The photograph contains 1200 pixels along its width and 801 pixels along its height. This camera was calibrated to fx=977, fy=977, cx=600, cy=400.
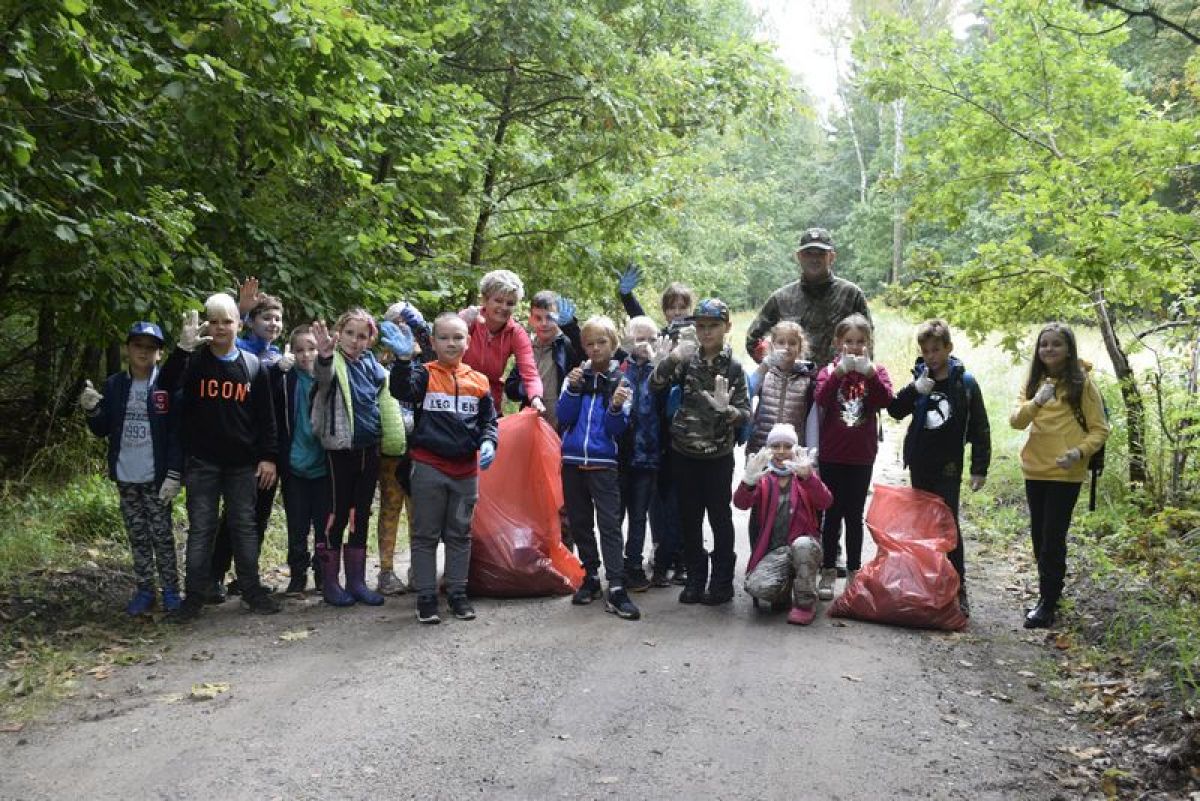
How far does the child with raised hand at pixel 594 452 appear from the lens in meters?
6.24

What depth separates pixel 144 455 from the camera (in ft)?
19.4

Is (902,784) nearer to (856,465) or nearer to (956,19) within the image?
(856,465)

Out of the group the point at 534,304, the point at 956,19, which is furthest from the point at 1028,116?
the point at 956,19

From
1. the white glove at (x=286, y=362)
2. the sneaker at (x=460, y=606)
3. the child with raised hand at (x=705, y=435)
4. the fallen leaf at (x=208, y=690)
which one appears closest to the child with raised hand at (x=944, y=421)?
→ the child with raised hand at (x=705, y=435)

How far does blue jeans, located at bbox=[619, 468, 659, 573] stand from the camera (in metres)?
6.62

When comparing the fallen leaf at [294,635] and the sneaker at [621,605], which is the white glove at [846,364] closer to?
the sneaker at [621,605]

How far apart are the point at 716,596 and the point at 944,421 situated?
186 cm

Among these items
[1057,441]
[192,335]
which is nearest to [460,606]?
[192,335]

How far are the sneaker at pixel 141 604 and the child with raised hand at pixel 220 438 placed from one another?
0.22 meters

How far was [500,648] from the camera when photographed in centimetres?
540

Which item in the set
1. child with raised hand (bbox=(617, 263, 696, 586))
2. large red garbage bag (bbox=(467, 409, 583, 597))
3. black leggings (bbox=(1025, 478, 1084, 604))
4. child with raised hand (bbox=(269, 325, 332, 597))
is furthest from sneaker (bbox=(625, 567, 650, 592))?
black leggings (bbox=(1025, 478, 1084, 604))

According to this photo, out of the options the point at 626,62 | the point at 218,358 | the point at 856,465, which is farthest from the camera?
the point at 626,62

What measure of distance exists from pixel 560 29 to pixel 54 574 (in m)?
7.24

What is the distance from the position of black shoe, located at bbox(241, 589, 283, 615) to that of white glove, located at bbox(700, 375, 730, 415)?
3.03 metres
